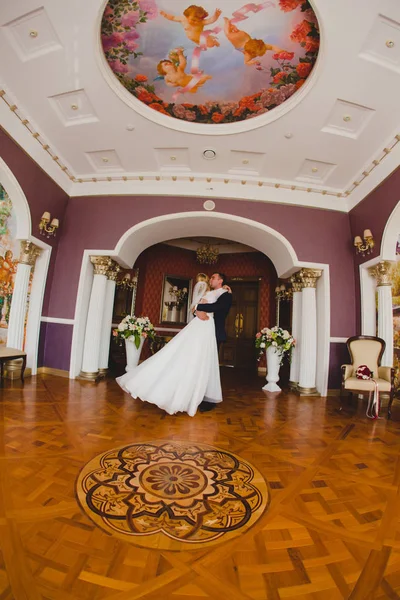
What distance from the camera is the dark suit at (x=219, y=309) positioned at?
424cm

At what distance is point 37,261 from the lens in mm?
6352

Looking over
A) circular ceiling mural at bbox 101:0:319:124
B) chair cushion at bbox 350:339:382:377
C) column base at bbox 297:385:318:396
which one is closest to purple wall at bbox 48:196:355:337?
chair cushion at bbox 350:339:382:377

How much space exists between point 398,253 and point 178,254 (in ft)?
21.7

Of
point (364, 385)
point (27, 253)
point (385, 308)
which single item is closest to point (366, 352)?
point (364, 385)

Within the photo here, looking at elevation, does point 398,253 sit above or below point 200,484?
above

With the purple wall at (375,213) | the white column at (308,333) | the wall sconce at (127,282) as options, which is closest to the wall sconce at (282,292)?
the white column at (308,333)

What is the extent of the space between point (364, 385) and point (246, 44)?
→ 5.34 metres

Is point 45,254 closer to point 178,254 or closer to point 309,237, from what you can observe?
point 178,254

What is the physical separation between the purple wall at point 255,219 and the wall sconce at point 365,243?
46 cm

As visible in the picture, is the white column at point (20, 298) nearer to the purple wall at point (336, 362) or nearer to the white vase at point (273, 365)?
the white vase at point (273, 365)

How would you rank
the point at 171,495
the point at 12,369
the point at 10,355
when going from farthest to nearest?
the point at 12,369 < the point at 10,355 < the point at 171,495

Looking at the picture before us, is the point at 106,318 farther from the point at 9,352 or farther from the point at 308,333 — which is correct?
the point at 308,333

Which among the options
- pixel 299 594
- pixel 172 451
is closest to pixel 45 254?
pixel 172 451

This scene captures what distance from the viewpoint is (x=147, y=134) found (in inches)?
209
